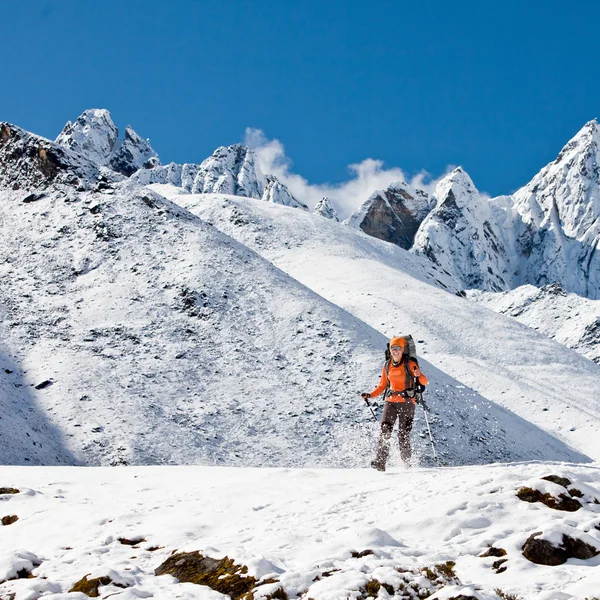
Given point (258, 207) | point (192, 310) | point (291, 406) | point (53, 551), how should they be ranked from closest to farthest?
point (53, 551) < point (291, 406) < point (192, 310) < point (258, 207)

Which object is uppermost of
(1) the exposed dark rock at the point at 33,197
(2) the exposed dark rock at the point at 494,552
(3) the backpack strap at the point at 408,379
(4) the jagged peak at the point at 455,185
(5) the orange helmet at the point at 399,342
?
(4) the jagged peak at the point at 455,185

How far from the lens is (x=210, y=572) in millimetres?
8656

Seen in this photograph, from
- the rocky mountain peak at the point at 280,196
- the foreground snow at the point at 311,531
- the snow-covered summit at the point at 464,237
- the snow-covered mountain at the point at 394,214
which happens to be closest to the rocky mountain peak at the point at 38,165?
the foreground snow at the point at 311,531

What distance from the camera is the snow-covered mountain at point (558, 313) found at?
78375 millimetres

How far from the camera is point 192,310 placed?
36312 millimetres

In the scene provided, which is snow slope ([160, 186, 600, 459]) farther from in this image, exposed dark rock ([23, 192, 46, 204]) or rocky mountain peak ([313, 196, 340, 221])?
rocky mountain peak ([313, 196, 340, 221])

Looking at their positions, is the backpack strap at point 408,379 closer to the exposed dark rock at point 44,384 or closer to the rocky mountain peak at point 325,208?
the exposed dark rock at point 44,384

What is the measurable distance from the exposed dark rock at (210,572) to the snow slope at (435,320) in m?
29.5

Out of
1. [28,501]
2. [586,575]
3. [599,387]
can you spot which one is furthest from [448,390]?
[586,575]

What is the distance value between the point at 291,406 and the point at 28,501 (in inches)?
699

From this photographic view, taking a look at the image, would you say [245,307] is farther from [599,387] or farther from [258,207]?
[258,207]

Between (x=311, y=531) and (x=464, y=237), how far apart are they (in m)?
172

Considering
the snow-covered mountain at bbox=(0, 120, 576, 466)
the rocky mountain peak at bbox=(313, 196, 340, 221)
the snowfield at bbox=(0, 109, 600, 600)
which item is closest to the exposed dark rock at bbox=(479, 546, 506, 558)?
the snowfield at bbox=(0, 109, 600, 600)

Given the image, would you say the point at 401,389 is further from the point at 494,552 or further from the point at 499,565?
the point at 499,565
